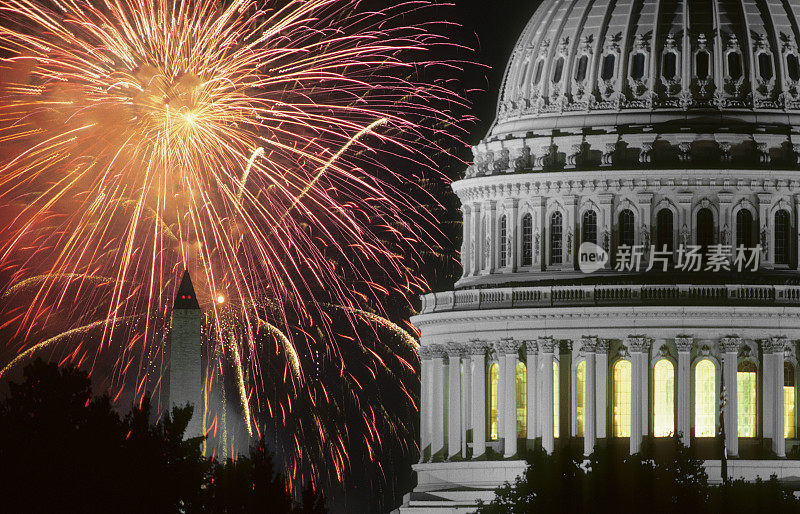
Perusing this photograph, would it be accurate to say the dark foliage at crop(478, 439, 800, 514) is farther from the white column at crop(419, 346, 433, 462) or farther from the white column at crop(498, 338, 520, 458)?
the white column at crop(419, 346, 433, 462)

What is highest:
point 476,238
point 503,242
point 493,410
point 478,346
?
point 476,238

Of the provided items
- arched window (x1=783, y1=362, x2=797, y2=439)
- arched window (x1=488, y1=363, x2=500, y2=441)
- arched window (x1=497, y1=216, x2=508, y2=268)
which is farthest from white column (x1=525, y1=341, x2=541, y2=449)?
arched window (x1=783, y1=362, x2=797, y2=439)

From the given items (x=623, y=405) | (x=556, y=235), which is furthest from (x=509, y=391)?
(x=556, y=235)

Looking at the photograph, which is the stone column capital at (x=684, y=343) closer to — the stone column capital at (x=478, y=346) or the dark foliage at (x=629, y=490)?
the stone column capital at (x=478, y=346)

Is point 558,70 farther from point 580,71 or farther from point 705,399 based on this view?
point 705,399

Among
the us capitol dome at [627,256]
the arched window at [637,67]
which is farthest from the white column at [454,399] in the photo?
the arched window at [637,67]
